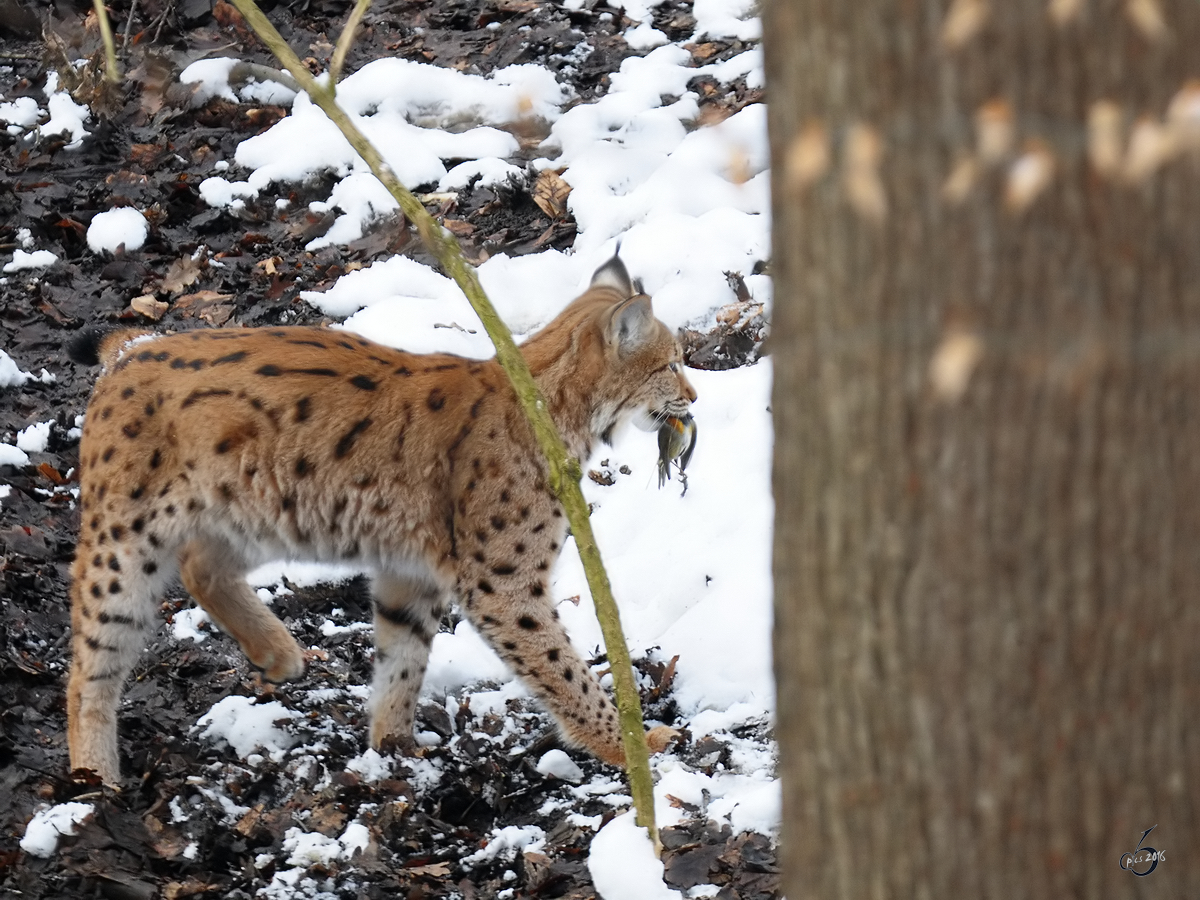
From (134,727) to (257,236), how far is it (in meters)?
4.30

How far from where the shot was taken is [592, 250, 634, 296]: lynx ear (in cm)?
607

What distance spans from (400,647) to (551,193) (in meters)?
4.05

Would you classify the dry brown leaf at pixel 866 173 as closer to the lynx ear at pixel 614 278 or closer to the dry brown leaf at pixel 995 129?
the dry brown leaf at pixel 995 129

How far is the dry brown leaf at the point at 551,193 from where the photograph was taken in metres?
8.51

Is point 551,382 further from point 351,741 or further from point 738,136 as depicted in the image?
point 738,136

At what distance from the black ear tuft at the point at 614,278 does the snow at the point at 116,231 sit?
414 cm

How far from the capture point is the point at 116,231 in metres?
8.88

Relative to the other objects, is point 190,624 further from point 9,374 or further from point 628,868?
point 628,868

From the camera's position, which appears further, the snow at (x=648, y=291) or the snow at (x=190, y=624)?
the snow at (x=190, y=624)

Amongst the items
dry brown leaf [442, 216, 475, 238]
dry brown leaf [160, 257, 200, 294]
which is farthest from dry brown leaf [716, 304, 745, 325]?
dry brown leaf [160, 257, 200, 294]

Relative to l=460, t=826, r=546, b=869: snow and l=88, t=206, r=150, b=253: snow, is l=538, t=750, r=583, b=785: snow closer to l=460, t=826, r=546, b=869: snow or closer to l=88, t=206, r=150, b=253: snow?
l=460, t=826, r=546, b=869: snow

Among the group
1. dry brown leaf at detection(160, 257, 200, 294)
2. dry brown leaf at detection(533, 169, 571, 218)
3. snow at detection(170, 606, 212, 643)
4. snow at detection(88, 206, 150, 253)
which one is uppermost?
snow at detection(88, 206, 150, 253)

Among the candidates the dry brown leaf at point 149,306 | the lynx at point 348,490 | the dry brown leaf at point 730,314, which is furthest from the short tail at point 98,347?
the dry brown leaf at point 730,314

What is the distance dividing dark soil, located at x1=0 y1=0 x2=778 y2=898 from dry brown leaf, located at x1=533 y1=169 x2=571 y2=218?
10 cm
